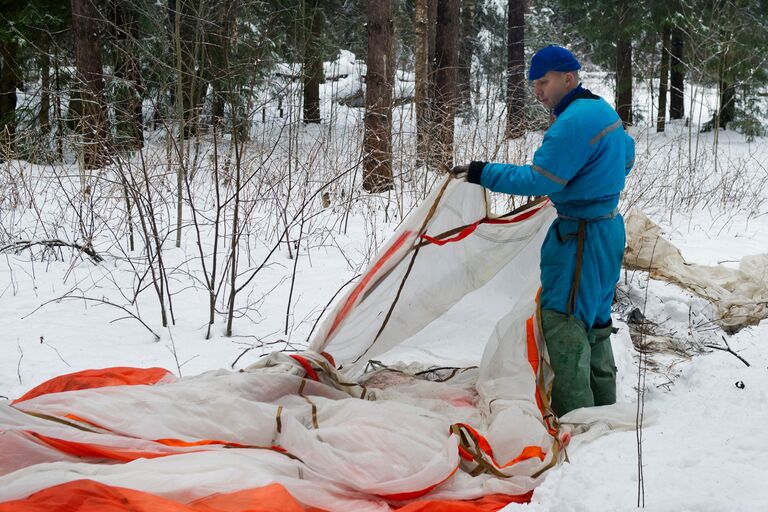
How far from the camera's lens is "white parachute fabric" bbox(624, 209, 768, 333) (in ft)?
15.1

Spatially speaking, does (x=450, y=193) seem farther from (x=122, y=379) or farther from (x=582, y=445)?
(x=122, y=379)

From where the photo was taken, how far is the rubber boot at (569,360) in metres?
3.10

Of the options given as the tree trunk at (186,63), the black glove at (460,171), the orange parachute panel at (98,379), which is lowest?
the orange parachute panel at (98,379)

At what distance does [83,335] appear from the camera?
13.8 feet

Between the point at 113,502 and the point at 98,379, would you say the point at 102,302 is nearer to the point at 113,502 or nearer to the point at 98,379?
the point at 98,379

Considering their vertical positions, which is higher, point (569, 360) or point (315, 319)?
point (569, 360)

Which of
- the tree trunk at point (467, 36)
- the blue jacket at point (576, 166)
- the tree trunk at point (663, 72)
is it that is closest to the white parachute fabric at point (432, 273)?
the blue jacket at point (576, 166)

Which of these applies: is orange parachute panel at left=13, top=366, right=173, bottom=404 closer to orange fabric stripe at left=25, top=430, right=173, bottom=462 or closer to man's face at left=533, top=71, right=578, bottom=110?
orange fabric stripe at left=25, top=430, right=173, bottom=462

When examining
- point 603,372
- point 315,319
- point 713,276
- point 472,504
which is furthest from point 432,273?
point 713,276

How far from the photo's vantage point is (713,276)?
16.8 feet

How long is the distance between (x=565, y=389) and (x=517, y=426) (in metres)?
0.46

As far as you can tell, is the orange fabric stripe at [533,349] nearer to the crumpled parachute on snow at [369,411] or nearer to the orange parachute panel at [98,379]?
the crumpled parachute on snow at [369,411]

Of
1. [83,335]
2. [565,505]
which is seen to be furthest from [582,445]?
[83,335]

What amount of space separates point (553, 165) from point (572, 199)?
0.79 feet
